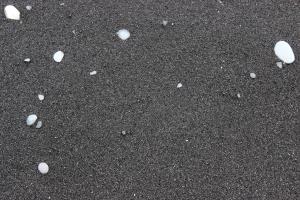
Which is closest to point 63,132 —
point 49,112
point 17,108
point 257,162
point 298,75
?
point 49,112

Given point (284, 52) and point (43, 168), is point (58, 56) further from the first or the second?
point (284, 52)

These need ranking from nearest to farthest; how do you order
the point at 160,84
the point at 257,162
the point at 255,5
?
the point at 257,162, the point at 160,84, the point at 255,5

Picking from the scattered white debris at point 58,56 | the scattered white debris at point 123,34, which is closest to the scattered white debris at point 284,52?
the scattered white debris at point 123,34

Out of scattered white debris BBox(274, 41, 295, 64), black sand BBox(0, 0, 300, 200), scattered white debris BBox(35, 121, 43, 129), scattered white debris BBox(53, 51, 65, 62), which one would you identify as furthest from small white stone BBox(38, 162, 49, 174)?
scattered white debris BBox(274, 41, 295, 64)

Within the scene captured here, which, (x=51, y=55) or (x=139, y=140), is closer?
(x=139, y=140)

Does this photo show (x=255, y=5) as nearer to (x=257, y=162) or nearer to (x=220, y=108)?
(x=220, y=108)

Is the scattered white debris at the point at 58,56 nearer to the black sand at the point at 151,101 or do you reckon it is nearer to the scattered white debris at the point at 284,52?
the black sand at the point at 151,101

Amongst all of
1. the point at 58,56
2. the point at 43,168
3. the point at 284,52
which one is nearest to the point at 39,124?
the point at 43,168

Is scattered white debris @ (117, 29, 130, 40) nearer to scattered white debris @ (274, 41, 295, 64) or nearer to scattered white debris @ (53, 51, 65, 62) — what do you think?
scattered white debris @ (53, 51, 65, 62)
